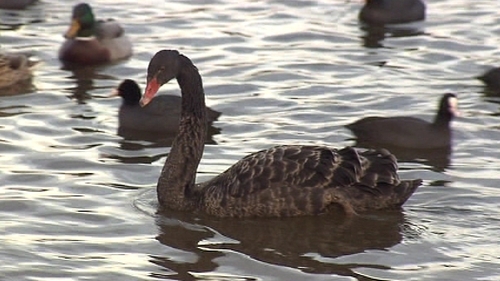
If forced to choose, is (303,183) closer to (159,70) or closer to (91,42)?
(159,70)

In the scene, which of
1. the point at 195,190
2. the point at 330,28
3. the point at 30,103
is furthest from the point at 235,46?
the point at 195,190

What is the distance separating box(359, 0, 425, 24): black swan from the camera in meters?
17.1

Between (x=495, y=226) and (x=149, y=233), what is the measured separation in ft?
7.71

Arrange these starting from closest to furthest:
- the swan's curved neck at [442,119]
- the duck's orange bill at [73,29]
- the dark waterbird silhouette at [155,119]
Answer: the swan's curved neck at [442,119]
the dark waterbird silhouette at [155,119]
the duck's orange bill at [73,29]

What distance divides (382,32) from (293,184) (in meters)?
7.39

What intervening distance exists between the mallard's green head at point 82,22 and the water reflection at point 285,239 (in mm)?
6003

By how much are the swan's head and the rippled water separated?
2.75ft

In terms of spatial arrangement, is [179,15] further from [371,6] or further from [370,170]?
[370,170]

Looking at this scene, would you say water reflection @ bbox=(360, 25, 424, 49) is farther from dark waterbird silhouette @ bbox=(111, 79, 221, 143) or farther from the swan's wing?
the swan's wing

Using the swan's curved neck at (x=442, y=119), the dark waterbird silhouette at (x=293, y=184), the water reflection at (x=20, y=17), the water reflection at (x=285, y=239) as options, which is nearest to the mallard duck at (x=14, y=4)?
the water reflection at (x=20, y=17)

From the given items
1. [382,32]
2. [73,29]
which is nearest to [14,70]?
[73,29]

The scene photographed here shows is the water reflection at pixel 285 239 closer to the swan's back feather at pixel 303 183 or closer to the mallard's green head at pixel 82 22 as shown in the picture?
the swan's back feather at pixel 303 183

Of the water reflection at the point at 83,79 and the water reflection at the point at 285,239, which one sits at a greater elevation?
the water reflection at the point at 83,79

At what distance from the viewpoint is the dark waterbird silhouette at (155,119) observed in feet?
41.0
